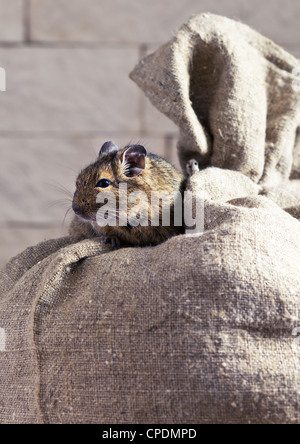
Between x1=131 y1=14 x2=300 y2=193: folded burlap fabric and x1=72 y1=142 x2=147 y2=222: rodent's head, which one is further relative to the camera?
x1=131 y1=14 x2=300 y2=193: folded burlap fabric

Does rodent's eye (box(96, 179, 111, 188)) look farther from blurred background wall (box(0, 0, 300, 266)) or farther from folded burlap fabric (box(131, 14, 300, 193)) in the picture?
blurred background wall (box(0, 0, 300, 266))

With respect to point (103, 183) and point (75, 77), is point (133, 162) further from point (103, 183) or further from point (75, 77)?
point (75, 77)

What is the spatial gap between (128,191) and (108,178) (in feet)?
0.14

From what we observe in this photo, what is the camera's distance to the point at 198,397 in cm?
69

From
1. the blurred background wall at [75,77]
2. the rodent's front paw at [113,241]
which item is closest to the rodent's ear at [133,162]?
the rodent's front paw at [113,241]

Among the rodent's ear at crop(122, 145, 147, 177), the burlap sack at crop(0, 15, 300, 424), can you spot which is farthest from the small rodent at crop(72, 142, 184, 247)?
the burlap sack at crop(0, 15, 300, 424)

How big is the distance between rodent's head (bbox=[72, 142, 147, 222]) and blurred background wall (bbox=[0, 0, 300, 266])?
138 cm

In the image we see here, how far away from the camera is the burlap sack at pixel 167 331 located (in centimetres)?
70

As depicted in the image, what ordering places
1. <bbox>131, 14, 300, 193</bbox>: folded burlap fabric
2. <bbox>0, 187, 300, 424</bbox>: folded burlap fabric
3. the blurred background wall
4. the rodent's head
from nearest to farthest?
<bbox>0, 187, 300, 424</bbox>: folded burlap fabric → the rodent's head → <bbox>131, 14, 300, 193</bbox>: folded burlap fabric → the blurred background wall

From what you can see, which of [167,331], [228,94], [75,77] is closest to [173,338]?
[167,331]

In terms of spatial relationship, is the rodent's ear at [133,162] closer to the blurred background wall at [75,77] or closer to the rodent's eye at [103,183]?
the rodent's eye at [103,183]

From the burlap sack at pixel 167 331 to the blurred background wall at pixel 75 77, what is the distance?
1.58m

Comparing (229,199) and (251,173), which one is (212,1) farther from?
(229,199)

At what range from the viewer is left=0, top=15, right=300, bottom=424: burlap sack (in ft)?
2.29
